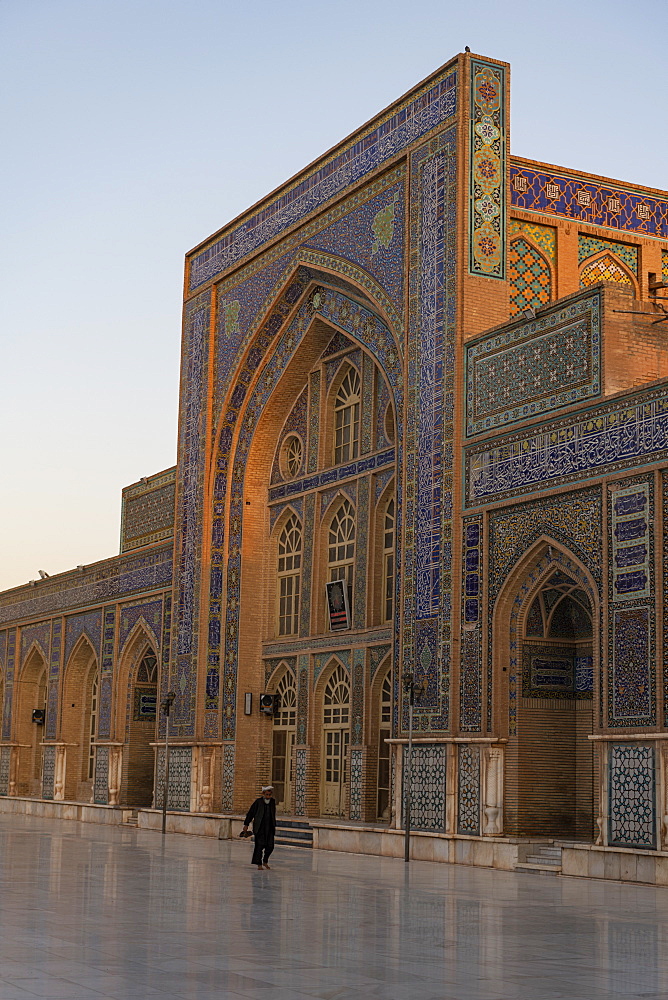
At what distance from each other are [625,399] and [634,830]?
13.5ft

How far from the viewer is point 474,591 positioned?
15.1m

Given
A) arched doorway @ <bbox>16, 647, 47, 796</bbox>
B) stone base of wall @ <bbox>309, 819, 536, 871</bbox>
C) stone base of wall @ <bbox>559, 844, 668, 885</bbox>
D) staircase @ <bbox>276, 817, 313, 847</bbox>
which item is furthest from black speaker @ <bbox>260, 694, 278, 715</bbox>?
arched doorway @ <bbox>16, 647, 47, 796</bbox>

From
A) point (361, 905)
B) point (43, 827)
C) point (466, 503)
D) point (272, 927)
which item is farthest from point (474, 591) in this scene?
point (43, 827)

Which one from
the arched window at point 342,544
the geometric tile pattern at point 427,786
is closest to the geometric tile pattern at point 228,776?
the arched window at point 342,544

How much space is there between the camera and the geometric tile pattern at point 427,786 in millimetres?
15195

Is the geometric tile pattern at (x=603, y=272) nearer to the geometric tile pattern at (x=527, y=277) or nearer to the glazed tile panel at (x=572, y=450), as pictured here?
the geometric tile pattern at (x=527, y=277)

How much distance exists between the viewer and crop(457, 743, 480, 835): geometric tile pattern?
48.2 feet

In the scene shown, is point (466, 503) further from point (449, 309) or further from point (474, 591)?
point (449, 309)

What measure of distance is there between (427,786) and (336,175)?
29.0ft

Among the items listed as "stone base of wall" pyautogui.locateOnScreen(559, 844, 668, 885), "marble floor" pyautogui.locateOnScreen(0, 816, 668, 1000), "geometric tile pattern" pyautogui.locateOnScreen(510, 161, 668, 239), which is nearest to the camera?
"marble floor" pyautogui.locateOnScreen(0, 816, 668, 1000)

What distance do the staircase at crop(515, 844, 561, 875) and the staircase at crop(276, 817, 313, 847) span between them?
446 centimetres

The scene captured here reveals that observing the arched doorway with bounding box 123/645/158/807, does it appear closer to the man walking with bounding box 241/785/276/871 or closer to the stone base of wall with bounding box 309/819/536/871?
the stone base of wall with bounding box 309/819/536/871

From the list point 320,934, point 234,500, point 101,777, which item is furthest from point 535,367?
point 101,777

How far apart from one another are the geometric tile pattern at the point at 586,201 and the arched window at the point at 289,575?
21.2ft
